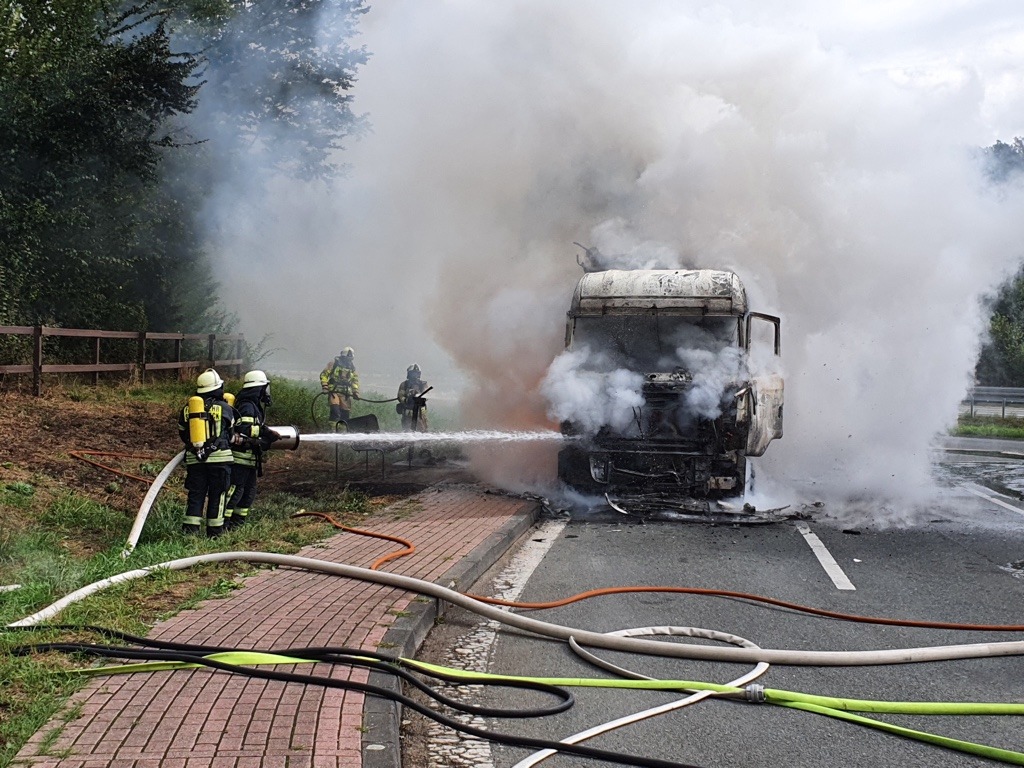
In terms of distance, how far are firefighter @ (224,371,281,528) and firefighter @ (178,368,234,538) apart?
185 millimetres

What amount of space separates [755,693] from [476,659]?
1.48 m

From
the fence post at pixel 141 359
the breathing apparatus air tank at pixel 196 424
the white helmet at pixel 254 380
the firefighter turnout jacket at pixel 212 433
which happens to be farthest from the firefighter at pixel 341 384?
the breathing apparatus air tank at pixel 196 424

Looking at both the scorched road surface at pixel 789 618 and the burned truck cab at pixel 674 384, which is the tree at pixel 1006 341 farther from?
the scorched road surface at pixel 789 618

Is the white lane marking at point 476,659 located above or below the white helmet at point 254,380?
below

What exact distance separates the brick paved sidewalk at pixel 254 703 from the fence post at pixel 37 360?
28.2 feet

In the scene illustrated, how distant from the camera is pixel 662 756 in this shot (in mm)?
3986

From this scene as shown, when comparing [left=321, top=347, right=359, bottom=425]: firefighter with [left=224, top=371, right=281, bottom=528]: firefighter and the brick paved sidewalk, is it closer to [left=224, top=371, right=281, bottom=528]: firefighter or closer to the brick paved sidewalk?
[left=224, top=371, right=281, bottom=528]: firefighter

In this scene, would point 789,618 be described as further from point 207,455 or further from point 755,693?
point 207,455

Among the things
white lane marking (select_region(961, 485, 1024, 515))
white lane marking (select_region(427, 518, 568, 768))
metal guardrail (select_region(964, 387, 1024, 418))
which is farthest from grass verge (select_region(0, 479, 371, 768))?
metal guardrail (select_region(964, 387, 1024, 418))

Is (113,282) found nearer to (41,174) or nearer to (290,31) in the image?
(41,174)

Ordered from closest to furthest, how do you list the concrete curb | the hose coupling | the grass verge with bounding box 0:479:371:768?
the concrete curb, the grass verge with bounding box 0:479:371:768, the hose coupling

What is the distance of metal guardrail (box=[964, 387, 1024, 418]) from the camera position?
2984 centimetres

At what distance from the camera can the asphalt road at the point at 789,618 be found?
165 inches

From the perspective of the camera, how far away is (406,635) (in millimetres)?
5184
